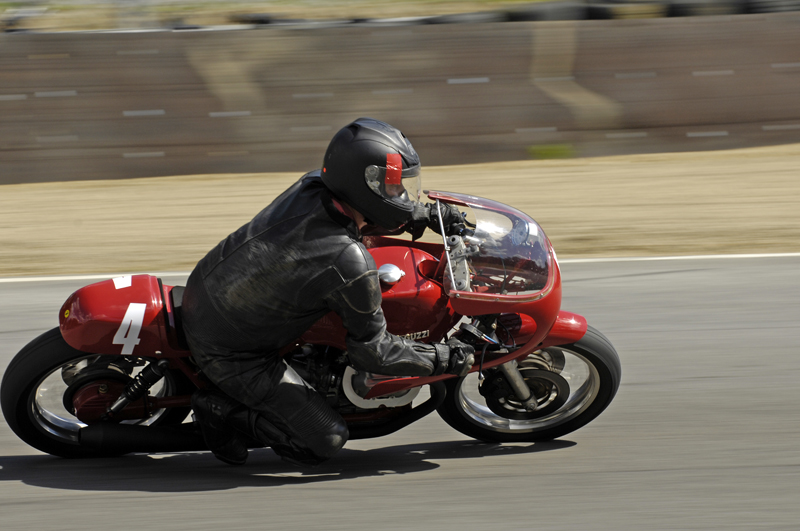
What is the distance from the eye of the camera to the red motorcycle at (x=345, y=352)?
141 inches

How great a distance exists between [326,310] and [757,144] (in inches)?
371

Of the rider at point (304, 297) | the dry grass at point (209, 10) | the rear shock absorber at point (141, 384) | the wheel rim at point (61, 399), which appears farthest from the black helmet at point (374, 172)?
Result: the dry grass at point (209, 10)

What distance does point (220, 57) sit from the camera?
441 inches

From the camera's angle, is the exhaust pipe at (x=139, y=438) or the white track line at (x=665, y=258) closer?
the exhaust pipe at (x=139, y=438)

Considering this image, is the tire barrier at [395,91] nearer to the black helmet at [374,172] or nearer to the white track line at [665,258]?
the white track line at [665,258]

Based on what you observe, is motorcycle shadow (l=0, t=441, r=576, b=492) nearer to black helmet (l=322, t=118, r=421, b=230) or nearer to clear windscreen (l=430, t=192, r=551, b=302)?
clear windscreen (l=430, t=192, r=551, b=302)

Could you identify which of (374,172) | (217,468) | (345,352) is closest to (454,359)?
(345,352)

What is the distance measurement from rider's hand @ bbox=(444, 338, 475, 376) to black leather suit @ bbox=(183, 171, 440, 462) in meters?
0.07

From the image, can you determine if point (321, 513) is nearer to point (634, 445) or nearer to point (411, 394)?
point (411, 394)

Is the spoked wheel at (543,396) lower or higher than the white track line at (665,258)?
lower

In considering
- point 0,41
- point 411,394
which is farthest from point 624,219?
point 0,41

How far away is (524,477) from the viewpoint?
149 inches

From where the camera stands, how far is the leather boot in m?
3.69

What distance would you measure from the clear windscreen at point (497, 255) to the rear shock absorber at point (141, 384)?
1.23m
